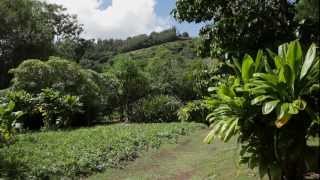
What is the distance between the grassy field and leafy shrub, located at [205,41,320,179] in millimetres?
5179

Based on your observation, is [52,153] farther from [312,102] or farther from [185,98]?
[185,98]

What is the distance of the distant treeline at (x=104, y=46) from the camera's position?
55319 mm

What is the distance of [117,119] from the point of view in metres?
32.2

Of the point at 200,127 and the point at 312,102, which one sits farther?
the point at 200,127

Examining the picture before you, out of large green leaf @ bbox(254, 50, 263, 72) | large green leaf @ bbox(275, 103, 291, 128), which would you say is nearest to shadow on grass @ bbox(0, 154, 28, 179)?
large green leaf @ bbox(254, 50, 263, 72)

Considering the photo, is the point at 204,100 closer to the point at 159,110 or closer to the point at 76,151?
the point at 76,151

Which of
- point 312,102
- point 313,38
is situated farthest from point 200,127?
point 312,102

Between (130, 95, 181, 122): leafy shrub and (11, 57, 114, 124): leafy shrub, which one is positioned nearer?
(11, 57, 114, 124): leafy shrub

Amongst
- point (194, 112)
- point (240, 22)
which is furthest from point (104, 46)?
point (240, 22)

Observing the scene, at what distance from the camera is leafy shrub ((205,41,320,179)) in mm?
7574

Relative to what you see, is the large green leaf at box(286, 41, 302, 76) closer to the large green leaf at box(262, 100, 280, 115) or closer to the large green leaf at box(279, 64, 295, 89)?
the large green leaf at box(279, 64, 295, 89)

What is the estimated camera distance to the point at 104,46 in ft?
258

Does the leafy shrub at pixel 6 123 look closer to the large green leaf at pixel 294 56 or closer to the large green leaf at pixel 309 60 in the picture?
the large green leaf at pixel 294 56

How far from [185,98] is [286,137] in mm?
24885
